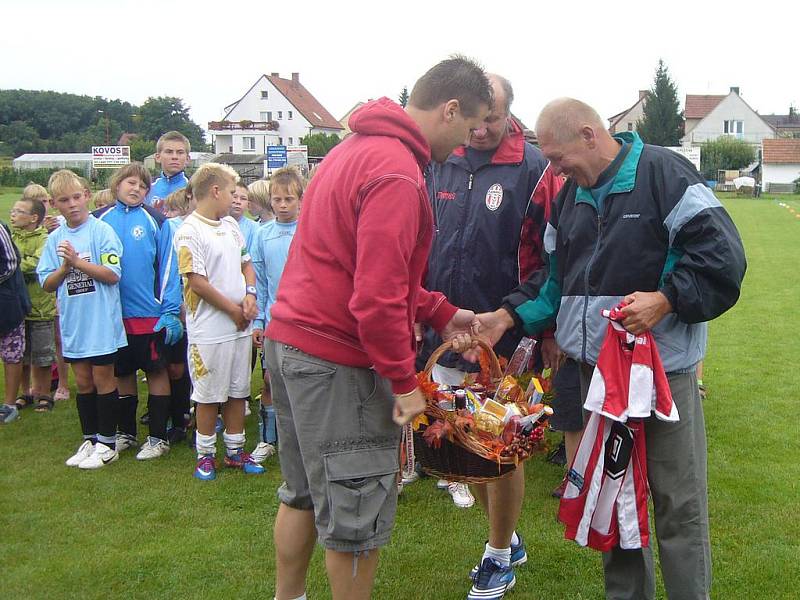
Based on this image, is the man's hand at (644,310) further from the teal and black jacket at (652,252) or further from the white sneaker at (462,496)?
the white sneaker at (462,496)

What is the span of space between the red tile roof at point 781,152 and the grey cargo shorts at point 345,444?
2614 inches

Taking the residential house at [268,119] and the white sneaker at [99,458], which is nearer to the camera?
the white sneaker at [99,458]

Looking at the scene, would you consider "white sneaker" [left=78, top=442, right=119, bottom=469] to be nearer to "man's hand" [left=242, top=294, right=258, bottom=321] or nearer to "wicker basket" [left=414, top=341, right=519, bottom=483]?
"man's hand" [left=242, top=294, right=258, bottom=321]

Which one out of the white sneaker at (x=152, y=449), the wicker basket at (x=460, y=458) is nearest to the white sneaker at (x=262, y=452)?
the white sneaker at (x=152, y=449)

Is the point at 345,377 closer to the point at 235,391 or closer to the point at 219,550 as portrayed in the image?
the point at 219,550

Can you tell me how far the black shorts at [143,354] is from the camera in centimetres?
607

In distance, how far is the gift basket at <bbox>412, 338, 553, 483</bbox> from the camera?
314 cm

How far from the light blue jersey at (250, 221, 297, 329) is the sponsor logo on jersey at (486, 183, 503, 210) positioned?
7.70 ft

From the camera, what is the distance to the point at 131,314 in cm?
603

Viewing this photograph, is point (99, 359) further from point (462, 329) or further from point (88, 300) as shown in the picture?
point (462, 329)

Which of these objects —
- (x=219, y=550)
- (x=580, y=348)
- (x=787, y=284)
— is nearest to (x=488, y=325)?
(x=580, y=348)

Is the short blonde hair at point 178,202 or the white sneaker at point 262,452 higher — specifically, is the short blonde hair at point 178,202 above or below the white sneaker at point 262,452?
above

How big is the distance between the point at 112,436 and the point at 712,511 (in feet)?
14.3

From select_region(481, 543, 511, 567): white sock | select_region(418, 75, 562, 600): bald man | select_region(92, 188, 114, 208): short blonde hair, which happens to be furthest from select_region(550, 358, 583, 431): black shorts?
select_region(92, 188, 114, 208): short blonde hair
